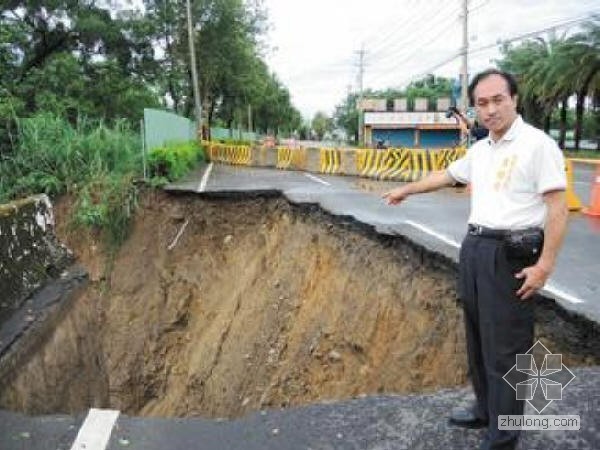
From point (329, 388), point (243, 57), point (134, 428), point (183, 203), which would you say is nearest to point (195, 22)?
point (243, 57)

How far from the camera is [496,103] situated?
128 inches

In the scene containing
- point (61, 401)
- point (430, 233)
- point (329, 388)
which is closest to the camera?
point (61, 401)

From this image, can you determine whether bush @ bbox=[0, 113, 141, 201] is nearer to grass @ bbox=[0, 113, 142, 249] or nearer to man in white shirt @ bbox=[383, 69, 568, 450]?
grass @ bbox=[0, 113, 142, 249]

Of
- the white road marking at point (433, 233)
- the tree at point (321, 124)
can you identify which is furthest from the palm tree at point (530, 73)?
the tree at point (321, 124)

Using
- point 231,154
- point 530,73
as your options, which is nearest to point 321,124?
point 530,73

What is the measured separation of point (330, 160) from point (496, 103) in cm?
2077

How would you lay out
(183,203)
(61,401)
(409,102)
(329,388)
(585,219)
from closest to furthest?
(61,401), (329,388), (585,219), (183,203), (409,102)

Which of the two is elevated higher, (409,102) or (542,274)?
(409,102)

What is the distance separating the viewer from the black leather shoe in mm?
3662

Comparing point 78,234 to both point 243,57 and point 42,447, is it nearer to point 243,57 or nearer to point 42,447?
point 42,447

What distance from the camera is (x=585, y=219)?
11.4m

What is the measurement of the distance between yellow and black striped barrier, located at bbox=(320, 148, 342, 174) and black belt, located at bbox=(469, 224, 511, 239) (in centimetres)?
1995

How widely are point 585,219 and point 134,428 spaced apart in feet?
30.7

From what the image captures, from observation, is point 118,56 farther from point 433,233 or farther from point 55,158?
point 433,233
